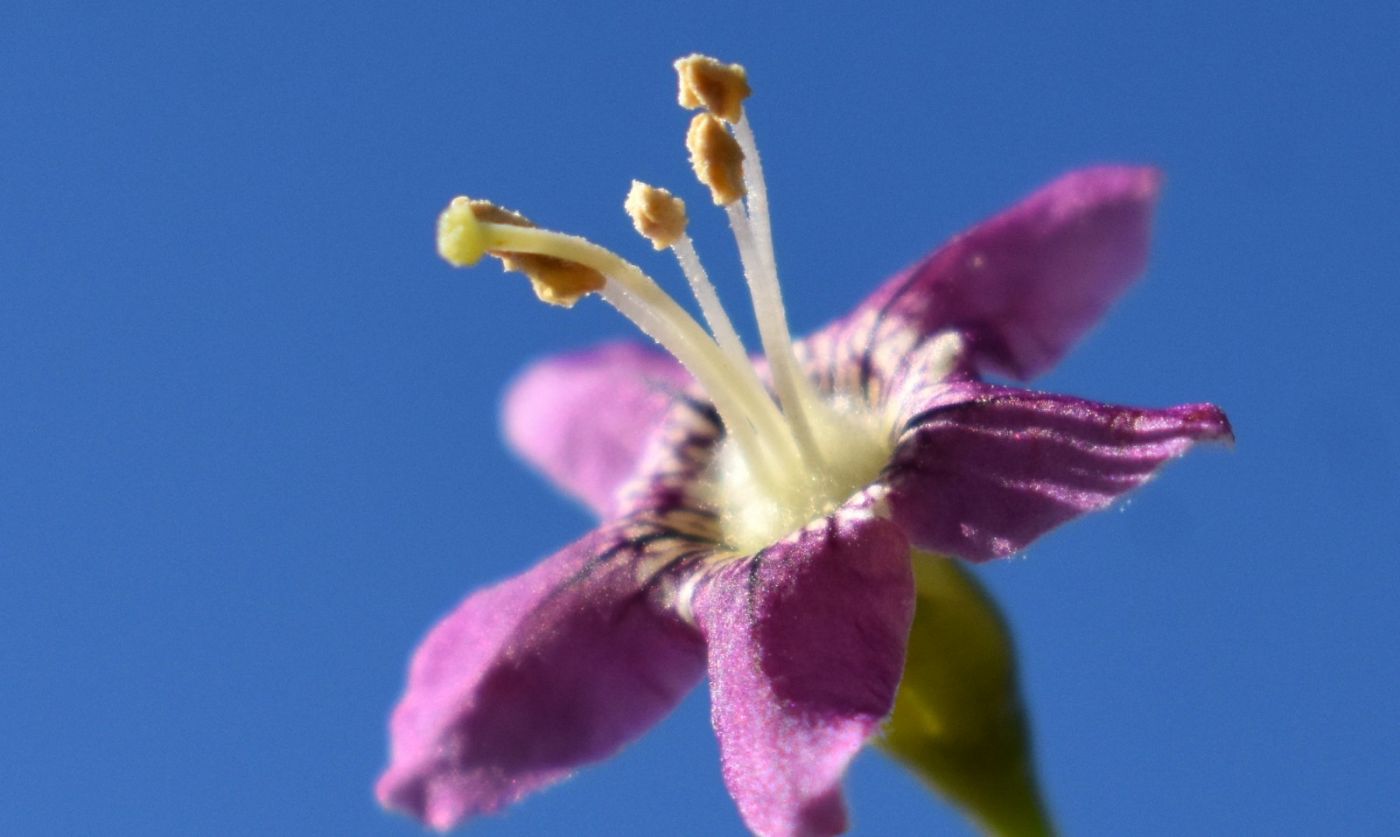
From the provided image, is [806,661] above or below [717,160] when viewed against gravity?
below

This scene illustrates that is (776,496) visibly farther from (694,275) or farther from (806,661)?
(806,661)

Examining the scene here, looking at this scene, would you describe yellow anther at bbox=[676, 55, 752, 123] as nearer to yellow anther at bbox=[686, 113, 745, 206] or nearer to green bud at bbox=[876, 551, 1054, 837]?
yellow anther at bbox=[686, 113, 745, 206]

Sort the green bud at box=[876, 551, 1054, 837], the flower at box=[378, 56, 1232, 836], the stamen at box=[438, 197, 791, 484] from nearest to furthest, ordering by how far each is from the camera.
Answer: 1. the flower at box=[378, 56, 1232, 836]
2. the green bud at box=[876, 551, 1054, 837]
3. the stamen at box=[438, 197, 791, 484]

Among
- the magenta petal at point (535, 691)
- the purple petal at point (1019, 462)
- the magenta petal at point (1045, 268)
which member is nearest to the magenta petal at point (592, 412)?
the magenta petal at point (1045, 268)

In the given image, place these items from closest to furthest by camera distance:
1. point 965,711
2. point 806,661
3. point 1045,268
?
point 806,661 → point 965,711 → point 1045,268

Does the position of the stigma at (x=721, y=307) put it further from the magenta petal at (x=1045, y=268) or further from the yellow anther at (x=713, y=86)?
the magenta petal at (x=1045, y=268)

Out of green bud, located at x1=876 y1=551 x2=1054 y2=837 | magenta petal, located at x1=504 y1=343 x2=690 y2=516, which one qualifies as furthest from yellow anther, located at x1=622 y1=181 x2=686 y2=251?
magenta petal, located at x1=504 y1=343 x2=690 y2=516

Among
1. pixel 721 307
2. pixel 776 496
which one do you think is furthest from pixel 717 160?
pixel 776 496

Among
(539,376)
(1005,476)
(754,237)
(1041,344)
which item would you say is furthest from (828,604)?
(539,376)
